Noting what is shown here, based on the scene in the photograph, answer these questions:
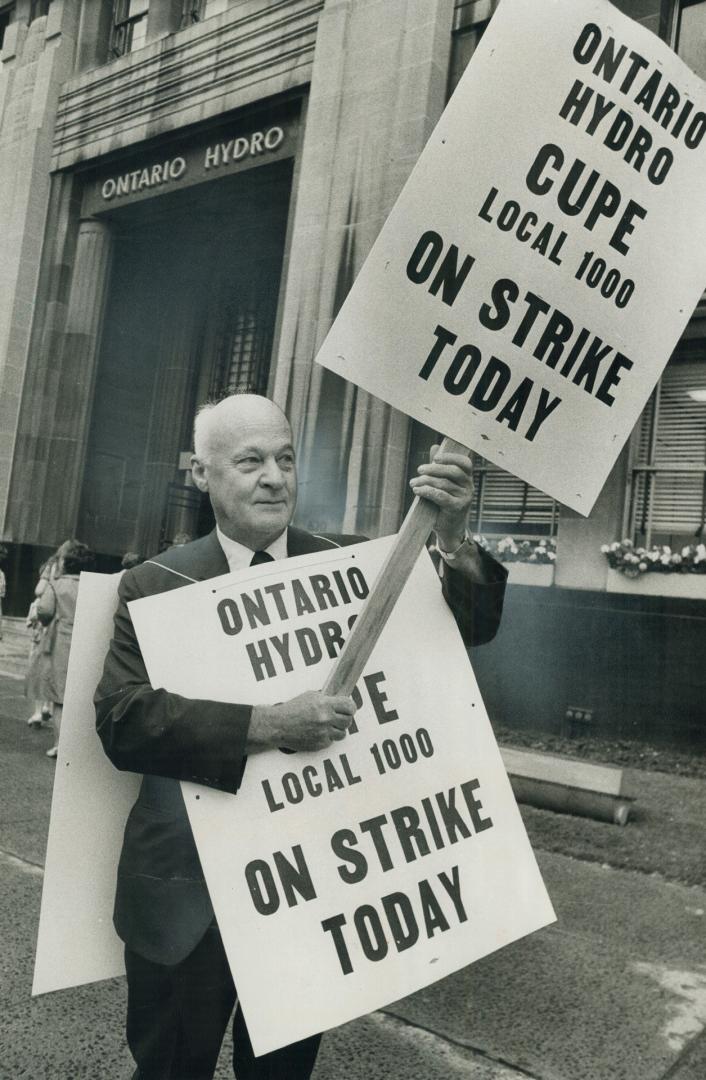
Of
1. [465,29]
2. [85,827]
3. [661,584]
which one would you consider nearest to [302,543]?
[85,827]

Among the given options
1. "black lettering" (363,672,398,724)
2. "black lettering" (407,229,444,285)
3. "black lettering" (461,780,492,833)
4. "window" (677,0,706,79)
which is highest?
"window" (677,0,706,79)

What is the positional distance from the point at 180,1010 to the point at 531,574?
298 inches

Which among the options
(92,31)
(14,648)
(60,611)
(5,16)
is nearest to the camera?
(60,611)

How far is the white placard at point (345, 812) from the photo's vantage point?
1661mm

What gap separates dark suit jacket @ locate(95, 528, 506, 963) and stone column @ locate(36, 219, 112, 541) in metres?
14.4

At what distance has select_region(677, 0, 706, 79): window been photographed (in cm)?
859

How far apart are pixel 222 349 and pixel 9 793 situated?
12.0 metres

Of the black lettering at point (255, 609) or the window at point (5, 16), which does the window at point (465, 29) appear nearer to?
the black lettering at point (255, 609)

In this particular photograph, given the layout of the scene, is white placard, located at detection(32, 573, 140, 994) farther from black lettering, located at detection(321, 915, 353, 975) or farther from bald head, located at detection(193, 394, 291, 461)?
black lettering, located at detection(321, 915, 353, 975)

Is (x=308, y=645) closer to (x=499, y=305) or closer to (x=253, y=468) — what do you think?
(x=253, y=468)

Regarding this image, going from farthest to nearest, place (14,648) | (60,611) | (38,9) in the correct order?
(38,9) → (14,648) → (60,611)

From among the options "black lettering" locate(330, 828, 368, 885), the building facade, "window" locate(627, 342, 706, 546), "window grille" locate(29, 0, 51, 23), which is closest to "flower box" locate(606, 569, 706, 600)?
the building facade

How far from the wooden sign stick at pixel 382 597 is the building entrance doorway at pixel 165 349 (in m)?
14.0

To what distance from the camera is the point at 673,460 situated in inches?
344
